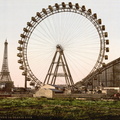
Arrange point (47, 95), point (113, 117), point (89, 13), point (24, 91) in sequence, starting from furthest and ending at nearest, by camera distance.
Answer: point (24, 91) < point (89, 13) < point (47, 95) < point (113, 117)

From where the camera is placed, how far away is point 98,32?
191 feet

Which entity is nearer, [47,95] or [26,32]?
Result: [47,95]

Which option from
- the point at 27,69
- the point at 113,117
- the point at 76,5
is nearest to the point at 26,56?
the point at 27,69

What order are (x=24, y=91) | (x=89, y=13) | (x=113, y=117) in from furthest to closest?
(x=24, y=91), (x=89, y=13), (x=113, y=117)

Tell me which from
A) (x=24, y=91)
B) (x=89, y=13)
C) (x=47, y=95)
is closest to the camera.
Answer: (x=47, y=95)

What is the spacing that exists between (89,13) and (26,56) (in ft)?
55.6

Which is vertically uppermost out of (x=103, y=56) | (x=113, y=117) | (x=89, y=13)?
(x=89, y=13)

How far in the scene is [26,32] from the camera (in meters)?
59.5

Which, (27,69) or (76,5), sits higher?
(76,5)

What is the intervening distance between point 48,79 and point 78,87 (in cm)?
711

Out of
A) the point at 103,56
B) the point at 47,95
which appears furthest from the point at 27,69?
the point at 103,56

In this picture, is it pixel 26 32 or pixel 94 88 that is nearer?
pixel 26 32

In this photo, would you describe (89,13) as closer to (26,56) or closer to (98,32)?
(98,32)

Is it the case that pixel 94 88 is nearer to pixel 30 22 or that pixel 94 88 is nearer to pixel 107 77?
pixel 107 77
